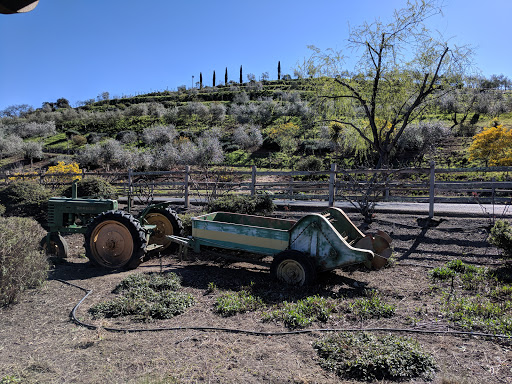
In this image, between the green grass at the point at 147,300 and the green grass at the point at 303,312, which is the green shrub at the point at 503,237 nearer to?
the green grass at the point at 303,312

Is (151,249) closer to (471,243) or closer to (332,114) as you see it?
(471,243)

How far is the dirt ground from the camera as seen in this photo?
316 cm

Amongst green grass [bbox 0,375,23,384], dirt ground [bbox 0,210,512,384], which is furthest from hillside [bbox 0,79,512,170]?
green grass [bbox 0,375,23,384]

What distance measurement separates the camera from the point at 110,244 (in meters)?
6.70

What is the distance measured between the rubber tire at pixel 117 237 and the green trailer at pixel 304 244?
95 centimetres

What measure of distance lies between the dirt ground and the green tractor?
Answer: 357mm

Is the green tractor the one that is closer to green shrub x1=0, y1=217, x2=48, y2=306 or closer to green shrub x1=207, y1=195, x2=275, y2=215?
green shrub x1=0, y1=217, x2=48, y2=306

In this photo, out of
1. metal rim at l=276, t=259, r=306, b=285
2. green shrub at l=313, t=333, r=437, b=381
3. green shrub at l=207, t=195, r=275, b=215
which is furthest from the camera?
green shrub at l=207, t=195, r=275, b=215

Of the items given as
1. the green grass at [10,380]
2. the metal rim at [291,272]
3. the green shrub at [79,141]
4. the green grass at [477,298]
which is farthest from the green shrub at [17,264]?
the green shrub at [79,141]

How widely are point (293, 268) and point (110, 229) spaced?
3424 mm

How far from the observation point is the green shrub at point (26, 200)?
Answer: 1252cm

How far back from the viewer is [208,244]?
634cm


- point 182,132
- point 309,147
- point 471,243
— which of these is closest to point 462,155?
point 309,147

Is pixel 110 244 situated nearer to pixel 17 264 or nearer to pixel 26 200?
pixel 17 264
